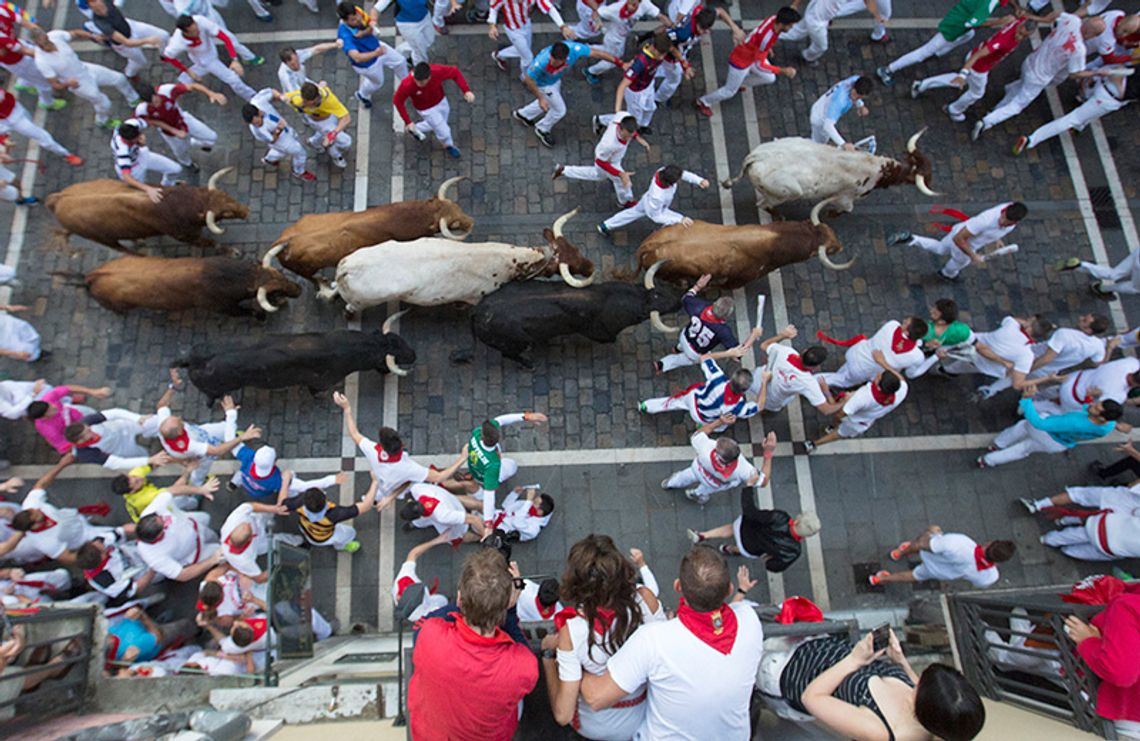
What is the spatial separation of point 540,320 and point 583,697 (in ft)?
16.3

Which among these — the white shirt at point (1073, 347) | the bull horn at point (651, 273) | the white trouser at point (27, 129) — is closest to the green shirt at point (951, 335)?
the white shirt at point (1073, 347)

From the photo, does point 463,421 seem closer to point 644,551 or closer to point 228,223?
point 644,551

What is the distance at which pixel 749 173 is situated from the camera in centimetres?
939

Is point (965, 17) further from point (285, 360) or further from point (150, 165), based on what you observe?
point (150, 165)

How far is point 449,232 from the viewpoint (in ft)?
30.0

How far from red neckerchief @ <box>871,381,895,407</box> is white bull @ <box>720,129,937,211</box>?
3269 mm

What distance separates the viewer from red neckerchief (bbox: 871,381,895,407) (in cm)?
749

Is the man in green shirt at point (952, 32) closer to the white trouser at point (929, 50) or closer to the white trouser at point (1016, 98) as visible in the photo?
the white trouser at point (929, 50)

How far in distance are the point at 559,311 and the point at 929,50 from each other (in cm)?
805

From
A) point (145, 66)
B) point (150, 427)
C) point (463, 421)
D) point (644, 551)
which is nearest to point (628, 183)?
point (463, 421)

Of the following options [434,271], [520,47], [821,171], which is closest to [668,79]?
[520,47]

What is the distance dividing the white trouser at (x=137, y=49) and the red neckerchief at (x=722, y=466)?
10.1m

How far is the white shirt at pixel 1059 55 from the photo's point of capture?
953cm

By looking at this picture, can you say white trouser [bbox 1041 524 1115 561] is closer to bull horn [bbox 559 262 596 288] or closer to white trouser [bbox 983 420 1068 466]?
white trouser [bbox 983 420 1068 466]
